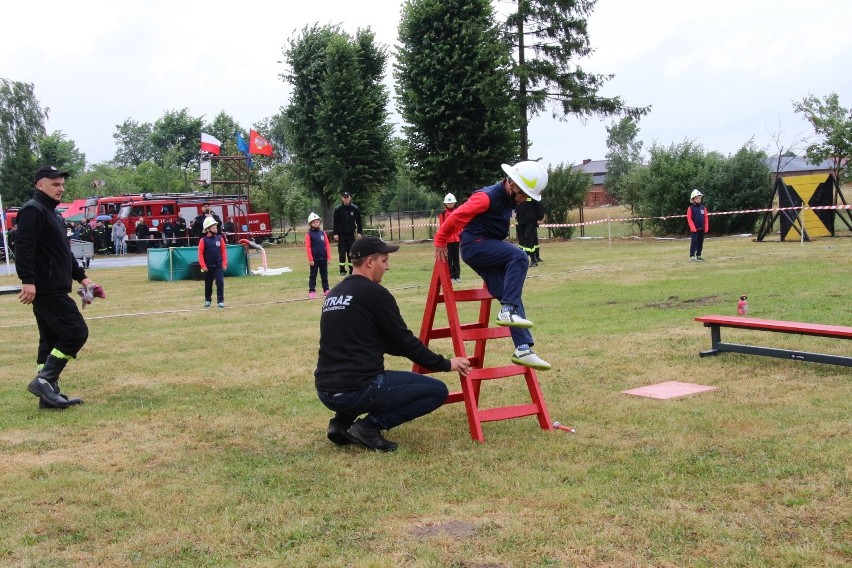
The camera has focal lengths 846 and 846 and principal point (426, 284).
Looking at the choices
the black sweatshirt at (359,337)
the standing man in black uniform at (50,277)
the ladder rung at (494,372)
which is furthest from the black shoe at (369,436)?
the standing man in black uniform at (50,277)

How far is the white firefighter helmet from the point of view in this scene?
20.2 ft

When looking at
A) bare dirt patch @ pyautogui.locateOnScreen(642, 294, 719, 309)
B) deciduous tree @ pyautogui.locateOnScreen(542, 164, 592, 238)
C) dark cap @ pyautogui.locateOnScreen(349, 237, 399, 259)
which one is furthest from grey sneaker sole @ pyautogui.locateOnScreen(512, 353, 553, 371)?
deciduous tree @ pyautogui.locateOnScreen(542, 164, 592, 238)

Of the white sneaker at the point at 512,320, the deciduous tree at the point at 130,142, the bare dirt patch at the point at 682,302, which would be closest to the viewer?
the white sneaker at the point at 512,320

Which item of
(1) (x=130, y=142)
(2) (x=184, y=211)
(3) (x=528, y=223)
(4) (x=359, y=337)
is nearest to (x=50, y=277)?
(4) (x=359, y=337)

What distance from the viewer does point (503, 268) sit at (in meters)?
6.78

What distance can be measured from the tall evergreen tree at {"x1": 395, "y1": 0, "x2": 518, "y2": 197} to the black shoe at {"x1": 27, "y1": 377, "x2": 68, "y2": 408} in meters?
29.1

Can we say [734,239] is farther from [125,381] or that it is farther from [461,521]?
[461,521]

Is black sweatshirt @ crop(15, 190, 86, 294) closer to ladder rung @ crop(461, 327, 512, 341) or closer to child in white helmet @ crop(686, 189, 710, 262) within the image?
ladder rung @ crop(461, 327, 512, 341)

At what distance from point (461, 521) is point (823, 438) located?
8.91ft

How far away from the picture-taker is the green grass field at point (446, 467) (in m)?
4.09

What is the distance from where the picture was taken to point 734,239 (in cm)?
3138

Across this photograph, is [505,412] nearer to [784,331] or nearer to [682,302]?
[784,331]

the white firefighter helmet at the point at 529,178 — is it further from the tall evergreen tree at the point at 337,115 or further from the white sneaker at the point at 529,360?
the tall evergreen tree at the point at 337,115

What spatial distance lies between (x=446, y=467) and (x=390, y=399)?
26.8 inches
